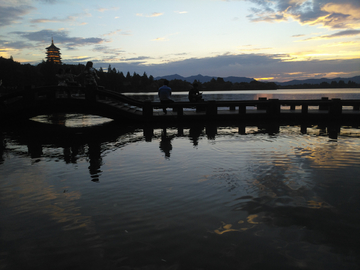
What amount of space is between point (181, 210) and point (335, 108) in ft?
56.3

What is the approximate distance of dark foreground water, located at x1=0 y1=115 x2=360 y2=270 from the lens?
122 inches

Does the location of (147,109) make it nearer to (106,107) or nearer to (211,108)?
(106,107)

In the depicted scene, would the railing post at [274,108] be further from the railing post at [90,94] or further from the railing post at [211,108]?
the railing post at [90,94]

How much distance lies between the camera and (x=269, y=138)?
35.4ft

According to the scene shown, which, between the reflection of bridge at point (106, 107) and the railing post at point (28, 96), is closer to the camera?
the reflection of bridge at point (106, 107)

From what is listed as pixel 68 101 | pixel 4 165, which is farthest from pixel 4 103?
pixel 4 165

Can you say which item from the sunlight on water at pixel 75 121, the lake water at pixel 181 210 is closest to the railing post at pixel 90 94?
the sunlight on water at pixel 75 121

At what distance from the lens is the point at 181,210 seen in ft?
13.9

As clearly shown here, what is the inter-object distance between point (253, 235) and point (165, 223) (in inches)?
48.1

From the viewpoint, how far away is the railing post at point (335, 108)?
57.4 feet

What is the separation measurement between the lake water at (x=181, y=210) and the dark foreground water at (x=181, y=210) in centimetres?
2

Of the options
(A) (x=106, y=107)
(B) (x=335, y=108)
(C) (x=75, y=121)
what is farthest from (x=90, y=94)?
(B) (x=335, y=108)

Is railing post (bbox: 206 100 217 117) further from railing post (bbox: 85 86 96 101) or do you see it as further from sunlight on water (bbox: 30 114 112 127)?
railing post (bbox: 85 86 96 101)

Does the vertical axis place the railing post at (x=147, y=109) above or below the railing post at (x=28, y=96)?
below
